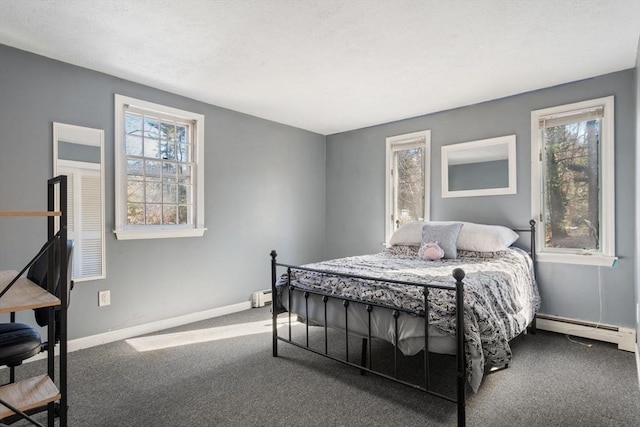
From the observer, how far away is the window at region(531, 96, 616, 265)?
3.03 m

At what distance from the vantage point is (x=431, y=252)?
322 centimetres

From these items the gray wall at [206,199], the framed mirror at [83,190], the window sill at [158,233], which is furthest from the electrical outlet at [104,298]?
the window sill at [158,233]

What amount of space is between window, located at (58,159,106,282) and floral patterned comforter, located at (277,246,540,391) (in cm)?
163

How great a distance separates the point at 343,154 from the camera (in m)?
5.00

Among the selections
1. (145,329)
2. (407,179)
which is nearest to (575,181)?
(407,179)

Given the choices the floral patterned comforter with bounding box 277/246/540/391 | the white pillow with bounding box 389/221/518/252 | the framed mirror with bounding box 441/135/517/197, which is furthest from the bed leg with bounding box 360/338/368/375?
the framed mirror with bounding box 441/135/517/197

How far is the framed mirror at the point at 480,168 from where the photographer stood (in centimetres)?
356

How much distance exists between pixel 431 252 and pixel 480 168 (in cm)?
122

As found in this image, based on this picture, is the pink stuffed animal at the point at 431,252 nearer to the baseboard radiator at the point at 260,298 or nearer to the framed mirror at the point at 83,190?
the baseboard radiator at the point at 260,298

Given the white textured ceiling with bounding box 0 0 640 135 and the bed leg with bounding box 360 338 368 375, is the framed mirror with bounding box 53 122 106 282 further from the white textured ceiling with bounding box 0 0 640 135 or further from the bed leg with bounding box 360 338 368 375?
the bed leg with bounding box 360 338 368 375

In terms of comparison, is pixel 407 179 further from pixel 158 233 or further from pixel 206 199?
pixel 158 233

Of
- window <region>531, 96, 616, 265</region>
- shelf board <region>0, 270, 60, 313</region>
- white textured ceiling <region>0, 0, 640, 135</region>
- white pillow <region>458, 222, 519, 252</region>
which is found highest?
white textured ceiling <region>0, 0, 640, 135</region>

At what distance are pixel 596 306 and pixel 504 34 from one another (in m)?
2.45

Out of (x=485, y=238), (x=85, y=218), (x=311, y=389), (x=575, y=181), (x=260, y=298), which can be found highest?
(x=575, y=181)
